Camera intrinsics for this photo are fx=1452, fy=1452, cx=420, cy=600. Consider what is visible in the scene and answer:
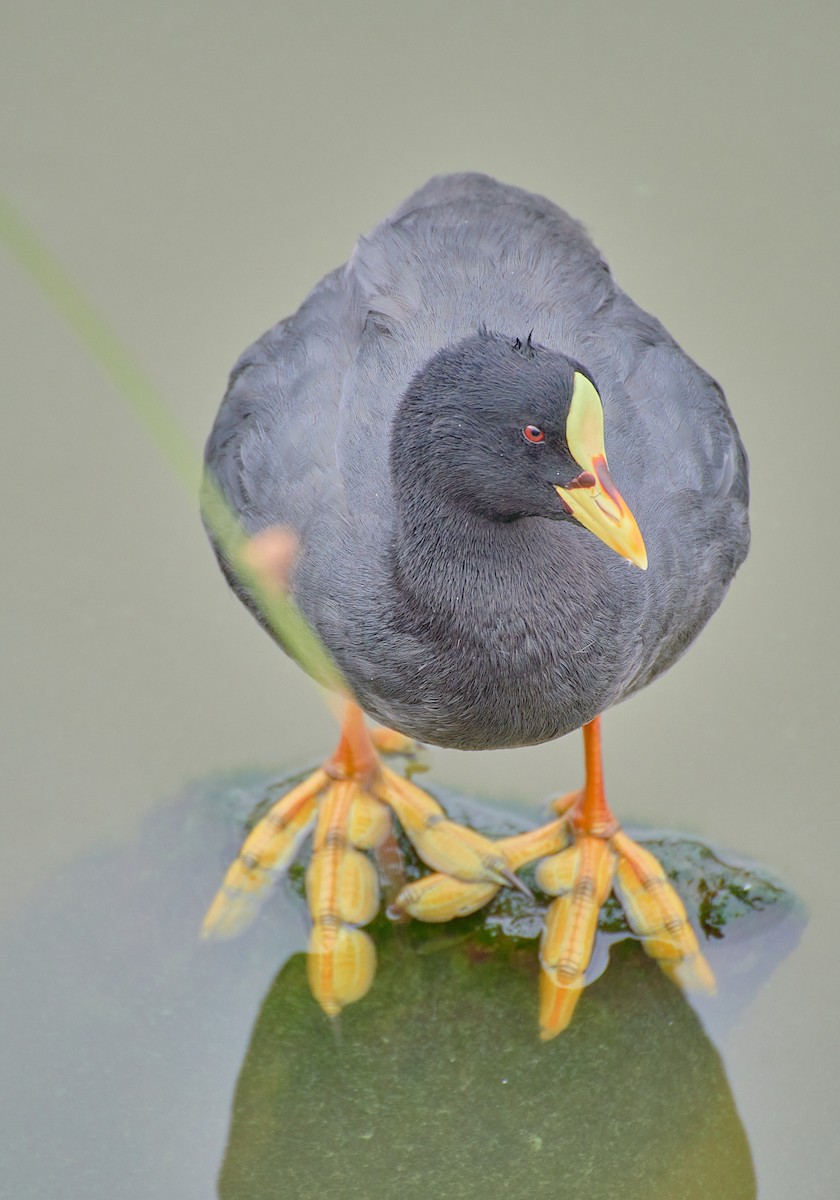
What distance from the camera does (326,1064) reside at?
3.12 metres

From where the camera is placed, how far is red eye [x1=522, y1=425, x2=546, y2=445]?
2.48 metres

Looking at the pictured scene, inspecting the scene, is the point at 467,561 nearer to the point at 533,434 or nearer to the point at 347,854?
the point at 533,434

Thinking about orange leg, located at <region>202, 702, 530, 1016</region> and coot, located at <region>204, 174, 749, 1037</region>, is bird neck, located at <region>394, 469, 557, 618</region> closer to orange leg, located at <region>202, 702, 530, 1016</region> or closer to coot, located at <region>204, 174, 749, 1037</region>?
coot, located at <region>204, 174, 749, 1037</region>

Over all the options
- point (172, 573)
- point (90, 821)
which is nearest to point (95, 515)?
point (172, 573)

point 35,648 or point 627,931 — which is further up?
point 35,648

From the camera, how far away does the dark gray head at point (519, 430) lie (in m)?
2.46

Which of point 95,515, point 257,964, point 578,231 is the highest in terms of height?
point 578,231

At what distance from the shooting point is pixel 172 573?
4.00 meters

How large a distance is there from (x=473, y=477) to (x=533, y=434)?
156 millimetres

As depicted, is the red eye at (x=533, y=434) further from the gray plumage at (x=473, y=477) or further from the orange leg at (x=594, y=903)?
the orange leg at (x=594, y=903)

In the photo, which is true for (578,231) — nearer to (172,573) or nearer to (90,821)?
(172,573)

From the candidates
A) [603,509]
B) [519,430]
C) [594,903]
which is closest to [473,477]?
[519,430]

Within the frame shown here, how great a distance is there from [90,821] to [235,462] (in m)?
1.00

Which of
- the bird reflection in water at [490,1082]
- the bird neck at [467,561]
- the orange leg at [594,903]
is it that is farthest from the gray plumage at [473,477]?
the bird reflection in water at [490,1082]
